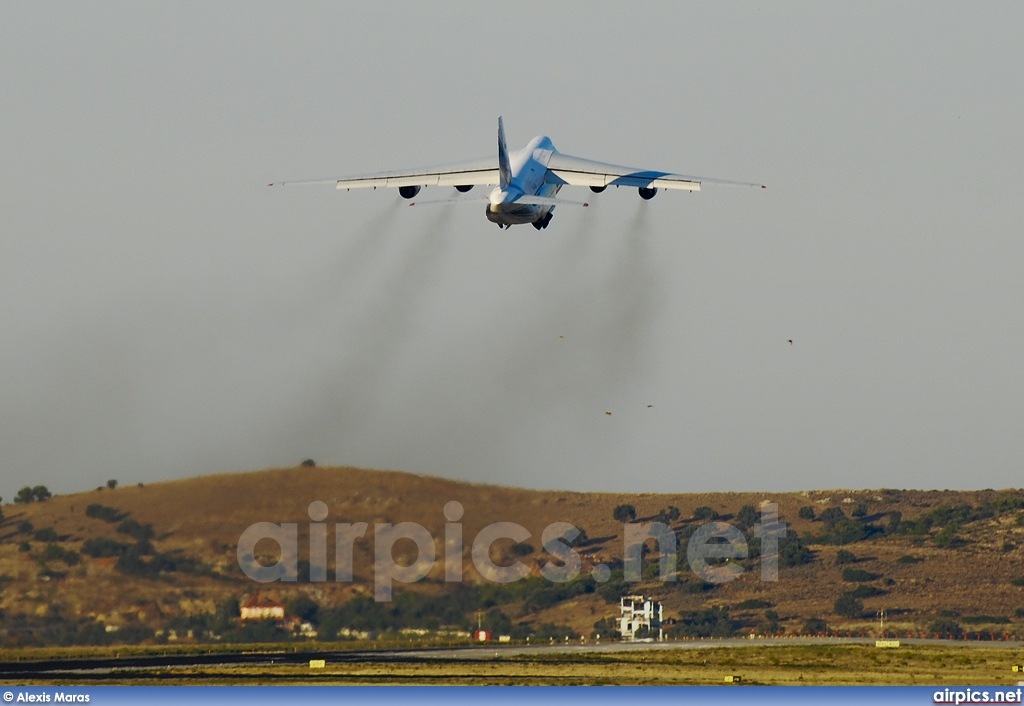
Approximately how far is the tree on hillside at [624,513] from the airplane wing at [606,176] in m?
46.9

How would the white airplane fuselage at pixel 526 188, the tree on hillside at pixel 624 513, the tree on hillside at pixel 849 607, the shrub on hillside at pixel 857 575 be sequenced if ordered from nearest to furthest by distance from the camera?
the white airplane fuselage at pixel 526 188, the tree on hillside at pixel 849 607, the tree on hillside at pixel 624 513, the shrub on hillside at pixel 857 575

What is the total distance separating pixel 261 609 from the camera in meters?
77.2

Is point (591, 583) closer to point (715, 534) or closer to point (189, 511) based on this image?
point (715, 534)

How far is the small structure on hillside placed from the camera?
76125mm

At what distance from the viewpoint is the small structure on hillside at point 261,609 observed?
250 ft

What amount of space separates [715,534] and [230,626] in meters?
55.0

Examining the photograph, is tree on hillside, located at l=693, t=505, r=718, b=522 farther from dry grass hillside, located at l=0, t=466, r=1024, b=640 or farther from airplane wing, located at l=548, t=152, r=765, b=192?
airplane wing, located at l=548, t=152, r=765, b=192

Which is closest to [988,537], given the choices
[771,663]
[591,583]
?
[591,583]

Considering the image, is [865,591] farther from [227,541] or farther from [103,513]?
[103,513]

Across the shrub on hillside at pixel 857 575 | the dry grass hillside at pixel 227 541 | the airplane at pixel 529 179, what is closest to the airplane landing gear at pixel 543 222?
the airplane at pixel 529 179

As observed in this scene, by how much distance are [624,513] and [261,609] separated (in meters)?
43.7

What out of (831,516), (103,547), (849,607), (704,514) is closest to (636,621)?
(849,607)

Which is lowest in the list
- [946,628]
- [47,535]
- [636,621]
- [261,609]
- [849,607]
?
[946,628]

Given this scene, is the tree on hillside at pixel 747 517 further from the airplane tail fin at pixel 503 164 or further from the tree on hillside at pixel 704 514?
the airplane tail fin at pixel 503 164
